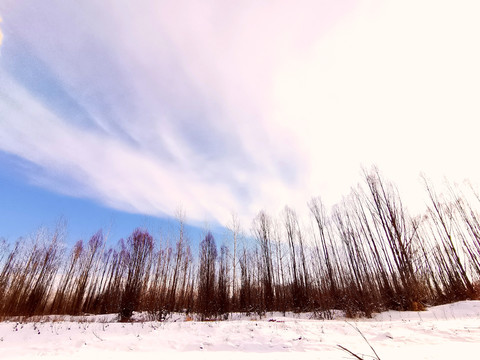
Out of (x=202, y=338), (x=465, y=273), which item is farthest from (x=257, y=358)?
(x=465, y=273)

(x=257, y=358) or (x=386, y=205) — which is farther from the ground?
(x=386, y=205)

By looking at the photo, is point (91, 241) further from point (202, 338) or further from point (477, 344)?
point (477, 344)

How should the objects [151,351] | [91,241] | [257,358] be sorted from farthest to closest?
[91,241]
[151,351]
[257,358]

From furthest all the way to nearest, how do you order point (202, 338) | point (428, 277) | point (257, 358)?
point (428, 277) → point (202, 338) → point (257, 358)

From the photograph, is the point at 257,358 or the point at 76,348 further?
the point at 76,348

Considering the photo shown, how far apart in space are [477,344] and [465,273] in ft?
46.0

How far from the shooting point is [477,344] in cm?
586

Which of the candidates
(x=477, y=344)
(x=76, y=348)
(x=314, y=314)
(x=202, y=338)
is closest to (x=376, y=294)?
(x=314, y=314)

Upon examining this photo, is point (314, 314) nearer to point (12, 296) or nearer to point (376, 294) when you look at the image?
point (376, 294)

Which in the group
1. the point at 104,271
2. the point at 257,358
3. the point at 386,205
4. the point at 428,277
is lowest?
the point at 257,358

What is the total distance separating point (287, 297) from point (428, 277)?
1148 cm

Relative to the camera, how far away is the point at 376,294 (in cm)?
1509

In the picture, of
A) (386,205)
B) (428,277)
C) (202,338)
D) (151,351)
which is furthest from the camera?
(428,277)

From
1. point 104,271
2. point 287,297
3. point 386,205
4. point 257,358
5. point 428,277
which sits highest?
point 386,205
